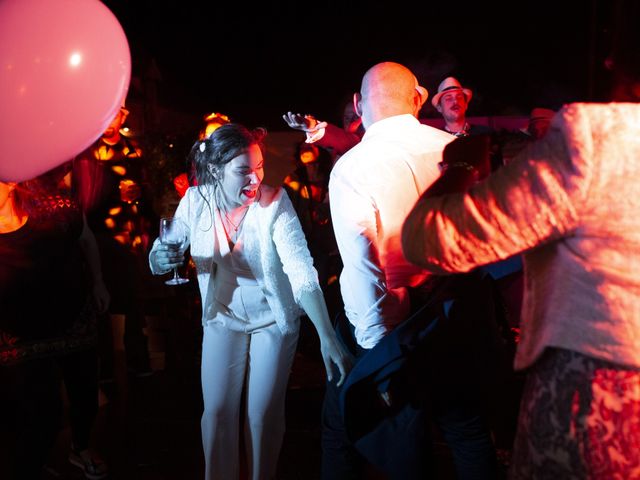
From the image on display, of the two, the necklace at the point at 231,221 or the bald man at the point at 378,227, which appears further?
the necklace at the point at 231,221

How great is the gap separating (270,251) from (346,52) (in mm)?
9208

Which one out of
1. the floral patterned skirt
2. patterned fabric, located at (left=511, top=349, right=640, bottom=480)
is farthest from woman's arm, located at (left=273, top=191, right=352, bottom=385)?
the floral patterned skirt

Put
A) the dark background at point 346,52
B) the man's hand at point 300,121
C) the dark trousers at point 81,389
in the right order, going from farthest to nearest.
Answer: the dark background at point 346,52, the man's hand at point 300,121, the dark trousers at point 81,389

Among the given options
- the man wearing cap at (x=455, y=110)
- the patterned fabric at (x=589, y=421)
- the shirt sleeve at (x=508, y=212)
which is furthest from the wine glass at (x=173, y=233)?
the man wearing cap at (x=455, y=110)

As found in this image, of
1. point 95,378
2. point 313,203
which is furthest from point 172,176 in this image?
point 95,378

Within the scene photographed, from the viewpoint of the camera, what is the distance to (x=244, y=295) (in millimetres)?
3070

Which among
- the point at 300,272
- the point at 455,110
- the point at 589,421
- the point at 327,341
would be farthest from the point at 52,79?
the point at 455,110

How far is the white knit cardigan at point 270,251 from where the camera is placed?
9.87 ft

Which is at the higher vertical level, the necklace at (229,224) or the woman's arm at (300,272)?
the necklace at (229,224)

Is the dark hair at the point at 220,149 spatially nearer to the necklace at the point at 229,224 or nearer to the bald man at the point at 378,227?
the necklace at the point at 229,224

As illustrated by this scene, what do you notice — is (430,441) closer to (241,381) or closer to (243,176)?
(241,381)

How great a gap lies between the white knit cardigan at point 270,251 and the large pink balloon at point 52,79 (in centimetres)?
76

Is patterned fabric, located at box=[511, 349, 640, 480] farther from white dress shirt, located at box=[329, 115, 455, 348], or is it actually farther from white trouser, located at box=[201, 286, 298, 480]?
white trouser, located at box=[201, 286, 298, 480]

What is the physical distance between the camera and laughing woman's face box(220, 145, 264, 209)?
304cm
